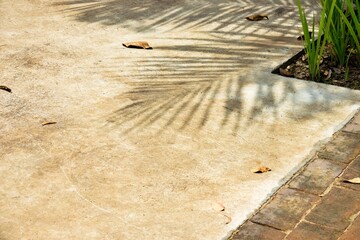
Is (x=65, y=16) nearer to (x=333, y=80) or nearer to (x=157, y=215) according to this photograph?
(x=333, y=80)

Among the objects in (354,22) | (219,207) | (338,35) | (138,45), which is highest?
(354,22)

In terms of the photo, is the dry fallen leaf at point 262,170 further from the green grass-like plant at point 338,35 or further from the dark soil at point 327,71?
the green grass-like plant at point 338,35

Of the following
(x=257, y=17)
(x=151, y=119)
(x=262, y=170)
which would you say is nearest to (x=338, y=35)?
(x=257, y=17)

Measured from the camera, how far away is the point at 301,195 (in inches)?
135

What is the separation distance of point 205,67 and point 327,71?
2.56 feet

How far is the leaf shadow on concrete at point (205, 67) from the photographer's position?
4.30 meters

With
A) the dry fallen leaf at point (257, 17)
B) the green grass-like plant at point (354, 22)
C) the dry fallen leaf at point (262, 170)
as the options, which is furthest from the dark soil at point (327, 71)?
the dry fallen leaf at point (262, 170)

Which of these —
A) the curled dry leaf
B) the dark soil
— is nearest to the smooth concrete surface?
the curled dry leaf

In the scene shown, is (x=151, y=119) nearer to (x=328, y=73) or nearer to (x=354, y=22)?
(x=328, y=73)

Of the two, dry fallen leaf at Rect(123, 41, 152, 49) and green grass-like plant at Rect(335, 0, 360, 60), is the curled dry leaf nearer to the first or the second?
green grass-like plant at Rect(335, 0, 360, 60)

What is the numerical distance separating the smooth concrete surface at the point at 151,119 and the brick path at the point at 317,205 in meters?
0.08

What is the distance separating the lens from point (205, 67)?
497 cm

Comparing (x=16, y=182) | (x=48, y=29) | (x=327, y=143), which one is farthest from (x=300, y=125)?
(x=48, y=29)

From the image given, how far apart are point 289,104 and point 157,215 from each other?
1403 mm
